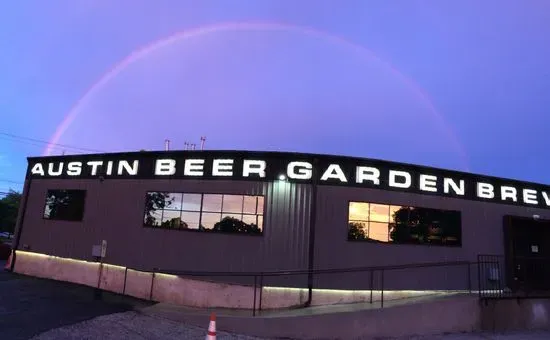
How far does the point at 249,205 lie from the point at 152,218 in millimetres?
3680

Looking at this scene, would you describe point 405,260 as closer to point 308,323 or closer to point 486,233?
point 486,233

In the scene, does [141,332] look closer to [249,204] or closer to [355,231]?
[249,204]

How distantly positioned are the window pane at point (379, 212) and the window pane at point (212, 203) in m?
4.69

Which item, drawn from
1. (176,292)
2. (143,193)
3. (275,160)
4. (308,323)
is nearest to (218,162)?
(275,160)

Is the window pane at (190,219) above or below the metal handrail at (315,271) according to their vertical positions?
above

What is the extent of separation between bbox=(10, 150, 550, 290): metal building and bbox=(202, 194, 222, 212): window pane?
1.3 inches

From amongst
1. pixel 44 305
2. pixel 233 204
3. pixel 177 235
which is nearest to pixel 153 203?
pixel 177 235

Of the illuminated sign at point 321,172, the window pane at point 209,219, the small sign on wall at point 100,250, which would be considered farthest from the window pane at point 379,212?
the small sign on wall at point 100,250

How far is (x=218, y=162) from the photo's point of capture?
1507cm

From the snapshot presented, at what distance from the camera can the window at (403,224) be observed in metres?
14.2

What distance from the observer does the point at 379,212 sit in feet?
47.2

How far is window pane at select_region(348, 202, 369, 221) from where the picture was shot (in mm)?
14192

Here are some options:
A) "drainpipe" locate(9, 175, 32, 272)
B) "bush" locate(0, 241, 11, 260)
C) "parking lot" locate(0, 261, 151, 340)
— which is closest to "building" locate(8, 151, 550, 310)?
"parking lot" locate(0, 261, 151, 340)

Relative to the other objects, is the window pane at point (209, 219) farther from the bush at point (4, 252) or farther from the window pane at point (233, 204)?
the bush at point (4, 252)
